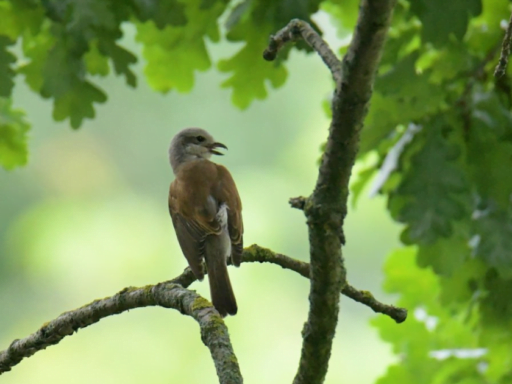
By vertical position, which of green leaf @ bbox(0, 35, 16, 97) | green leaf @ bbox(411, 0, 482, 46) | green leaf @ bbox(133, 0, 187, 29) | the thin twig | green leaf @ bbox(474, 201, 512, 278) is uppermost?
green leaf @ bbox(0, 35, 16, 97)

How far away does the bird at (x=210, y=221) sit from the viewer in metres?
3.56

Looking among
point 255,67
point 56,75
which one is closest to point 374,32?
point 56,75

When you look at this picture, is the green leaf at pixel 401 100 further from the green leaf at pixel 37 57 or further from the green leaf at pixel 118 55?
the green leaf at pixel 37 57

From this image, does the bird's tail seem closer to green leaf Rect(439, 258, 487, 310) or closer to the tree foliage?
the tree foliage

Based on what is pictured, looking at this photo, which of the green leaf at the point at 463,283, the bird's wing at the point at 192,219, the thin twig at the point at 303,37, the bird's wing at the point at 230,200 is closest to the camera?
the thin twig at the point at 303,37

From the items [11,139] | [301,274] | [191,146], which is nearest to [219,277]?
[301,274]

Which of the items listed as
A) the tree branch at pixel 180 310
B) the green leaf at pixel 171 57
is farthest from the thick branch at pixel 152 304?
the green leaf at pixel 171 57

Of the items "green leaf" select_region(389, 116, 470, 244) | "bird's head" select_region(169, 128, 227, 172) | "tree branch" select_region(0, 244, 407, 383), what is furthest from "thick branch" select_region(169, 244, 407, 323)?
"bird's head" select_region(169, 128, 227, 172)

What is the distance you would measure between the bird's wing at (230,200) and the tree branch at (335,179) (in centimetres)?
200

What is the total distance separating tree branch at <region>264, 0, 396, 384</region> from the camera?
132 centimetres

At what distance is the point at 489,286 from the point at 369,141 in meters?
1.05

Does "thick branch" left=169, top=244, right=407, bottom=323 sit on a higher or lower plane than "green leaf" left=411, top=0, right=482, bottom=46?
lower

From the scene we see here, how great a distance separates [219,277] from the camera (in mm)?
3664

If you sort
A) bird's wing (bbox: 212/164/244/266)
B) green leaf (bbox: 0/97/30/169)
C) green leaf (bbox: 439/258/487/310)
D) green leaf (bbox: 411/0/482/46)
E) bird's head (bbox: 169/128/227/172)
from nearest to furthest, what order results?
1. green leaf (bbox: 411/0/482/46)
2. bird's wing (bbox: 212/164/244/266)
3. green leaf (bbox: 439/258/487/310)
4. green leaf (bbox: 0/97/30/169)
5. bird's head (bbox: 169/128/227/172)
